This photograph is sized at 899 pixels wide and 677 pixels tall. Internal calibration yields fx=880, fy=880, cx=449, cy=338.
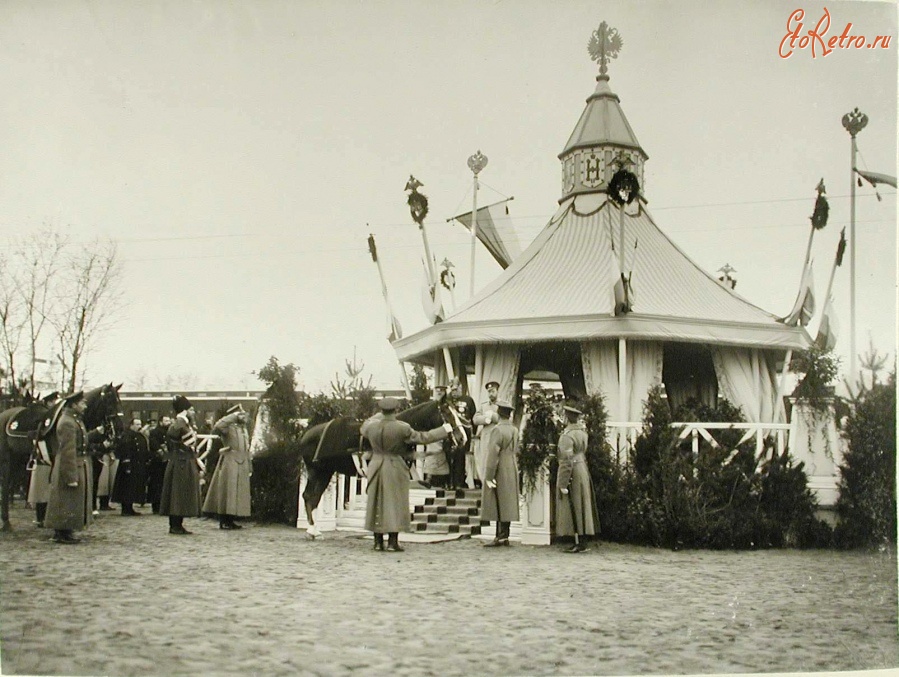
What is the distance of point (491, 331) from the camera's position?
1328 cm

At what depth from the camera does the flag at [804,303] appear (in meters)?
13.3

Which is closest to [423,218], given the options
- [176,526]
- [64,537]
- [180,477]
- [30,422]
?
[180,477]

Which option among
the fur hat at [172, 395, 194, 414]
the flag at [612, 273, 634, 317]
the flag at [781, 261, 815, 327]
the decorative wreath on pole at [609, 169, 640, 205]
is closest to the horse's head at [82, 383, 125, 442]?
the fur hat at [172, 395, 194, 414]

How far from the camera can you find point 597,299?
43.3 ft

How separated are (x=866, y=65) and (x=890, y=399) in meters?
3.54

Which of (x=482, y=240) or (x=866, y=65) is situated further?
(x=482, y=240)

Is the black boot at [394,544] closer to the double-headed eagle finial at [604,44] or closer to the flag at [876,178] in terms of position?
the double-headed eagle finial at [604,44]

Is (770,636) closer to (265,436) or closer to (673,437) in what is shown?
(673,437)

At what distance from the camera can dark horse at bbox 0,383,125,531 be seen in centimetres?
1002

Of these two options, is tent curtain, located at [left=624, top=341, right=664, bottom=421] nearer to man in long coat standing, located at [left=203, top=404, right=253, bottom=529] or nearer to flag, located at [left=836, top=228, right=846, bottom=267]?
flag, located at [left=836, top=228, right=846, bottom=267]

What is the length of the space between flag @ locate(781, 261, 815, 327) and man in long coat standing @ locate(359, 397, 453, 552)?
663 cm

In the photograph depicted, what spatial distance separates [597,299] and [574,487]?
4.01 meters

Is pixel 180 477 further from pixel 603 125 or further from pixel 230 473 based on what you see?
pixel 603 125

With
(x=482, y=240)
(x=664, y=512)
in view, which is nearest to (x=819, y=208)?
(x=664, y=512)
